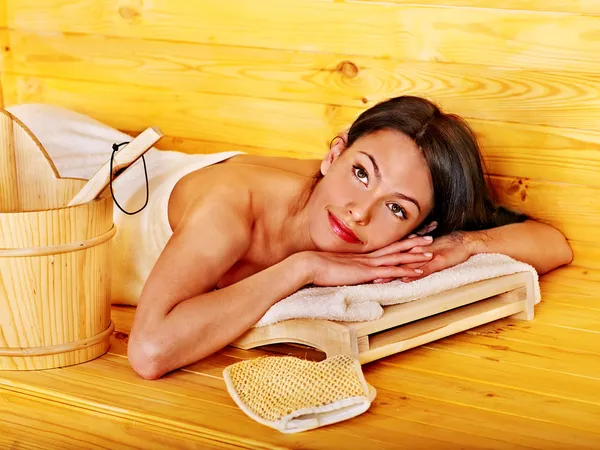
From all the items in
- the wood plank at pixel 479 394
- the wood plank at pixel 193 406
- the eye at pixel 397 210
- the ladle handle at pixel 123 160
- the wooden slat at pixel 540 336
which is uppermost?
the ladle handle at pixel 123 160

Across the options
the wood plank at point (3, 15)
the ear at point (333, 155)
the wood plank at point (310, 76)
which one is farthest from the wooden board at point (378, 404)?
the wood plank at point (3, 15)

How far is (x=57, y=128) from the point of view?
2.62 metres

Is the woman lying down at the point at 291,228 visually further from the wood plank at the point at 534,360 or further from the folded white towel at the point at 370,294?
the wood plank at the point at 534,360

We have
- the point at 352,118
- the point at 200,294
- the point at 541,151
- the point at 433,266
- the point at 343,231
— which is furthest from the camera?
the point at 352,118

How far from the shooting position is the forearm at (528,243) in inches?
89.4

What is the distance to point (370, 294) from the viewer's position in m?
1.95

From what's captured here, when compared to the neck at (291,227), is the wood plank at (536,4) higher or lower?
higher

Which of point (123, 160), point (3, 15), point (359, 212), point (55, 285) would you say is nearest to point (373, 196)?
point (359, 212)

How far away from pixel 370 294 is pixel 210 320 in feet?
1.13

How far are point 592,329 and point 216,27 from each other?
1.40m

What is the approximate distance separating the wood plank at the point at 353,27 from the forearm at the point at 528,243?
0.43 m

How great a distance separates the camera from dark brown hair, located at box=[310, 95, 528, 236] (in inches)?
80.9

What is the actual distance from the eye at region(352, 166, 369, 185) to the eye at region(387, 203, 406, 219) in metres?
0.08

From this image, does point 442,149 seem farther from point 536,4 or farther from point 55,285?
point 55,285
